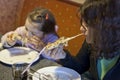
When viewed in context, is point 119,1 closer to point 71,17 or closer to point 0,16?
point 71,17

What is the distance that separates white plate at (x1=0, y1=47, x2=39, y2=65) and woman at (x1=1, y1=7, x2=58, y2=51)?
5 cm

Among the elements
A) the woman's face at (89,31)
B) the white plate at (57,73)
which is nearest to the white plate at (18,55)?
the white plate at (57,73)

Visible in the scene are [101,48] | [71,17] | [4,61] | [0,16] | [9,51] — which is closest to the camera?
[101,48]

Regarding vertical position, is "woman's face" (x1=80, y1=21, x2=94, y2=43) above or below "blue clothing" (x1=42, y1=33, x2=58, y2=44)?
above

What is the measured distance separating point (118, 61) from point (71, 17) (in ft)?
2.98

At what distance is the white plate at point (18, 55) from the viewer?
1.39 metres

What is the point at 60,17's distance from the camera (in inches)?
86.1

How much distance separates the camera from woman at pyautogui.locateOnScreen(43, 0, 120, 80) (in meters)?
1.07

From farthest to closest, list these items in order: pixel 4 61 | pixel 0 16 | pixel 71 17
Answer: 1. pixel 0 16
2. pixel 71 17
3. pixel 4 61

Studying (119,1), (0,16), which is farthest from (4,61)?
(0,16)

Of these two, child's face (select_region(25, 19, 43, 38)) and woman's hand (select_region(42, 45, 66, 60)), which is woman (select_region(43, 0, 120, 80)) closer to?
woman's hand (select_region(42, 45, 66, 60))

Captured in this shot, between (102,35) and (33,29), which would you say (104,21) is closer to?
(102,35)

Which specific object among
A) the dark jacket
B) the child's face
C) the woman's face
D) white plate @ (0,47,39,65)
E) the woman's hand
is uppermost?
the woman's face

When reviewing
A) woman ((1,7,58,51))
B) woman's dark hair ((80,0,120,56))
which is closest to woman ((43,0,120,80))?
woman's dark hair ((80,0,120,56))
